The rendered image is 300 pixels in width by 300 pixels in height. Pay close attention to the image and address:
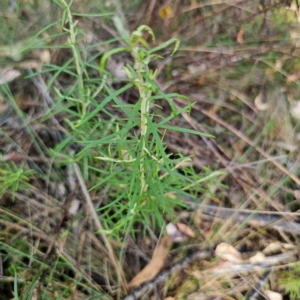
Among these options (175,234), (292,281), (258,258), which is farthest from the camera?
(175,234)

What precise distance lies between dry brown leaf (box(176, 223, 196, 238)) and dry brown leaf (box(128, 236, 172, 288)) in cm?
9

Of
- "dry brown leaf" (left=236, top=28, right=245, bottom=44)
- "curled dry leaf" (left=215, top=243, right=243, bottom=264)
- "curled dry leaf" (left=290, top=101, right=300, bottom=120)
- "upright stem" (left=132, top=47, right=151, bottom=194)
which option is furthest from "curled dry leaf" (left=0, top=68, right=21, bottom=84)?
"curled dry leaf" (left=290, top=101, right=300, bottom=120)

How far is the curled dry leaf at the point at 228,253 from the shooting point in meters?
1.88

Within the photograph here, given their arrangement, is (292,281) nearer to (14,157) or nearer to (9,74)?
(14,157)

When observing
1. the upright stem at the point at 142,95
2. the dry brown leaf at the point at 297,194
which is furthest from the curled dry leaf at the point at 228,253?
the upright stem at the point at 142,95

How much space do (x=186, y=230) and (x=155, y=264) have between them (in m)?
0.27

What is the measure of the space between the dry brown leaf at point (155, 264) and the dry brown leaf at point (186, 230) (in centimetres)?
9

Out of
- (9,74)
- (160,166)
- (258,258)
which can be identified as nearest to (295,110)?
(258,258)

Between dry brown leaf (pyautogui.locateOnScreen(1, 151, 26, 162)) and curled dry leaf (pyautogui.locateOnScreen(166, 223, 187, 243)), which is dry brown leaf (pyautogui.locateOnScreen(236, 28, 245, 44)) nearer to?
curled dry leaf (pyautogui.locateOnScreen(166, 223, 187, 243))

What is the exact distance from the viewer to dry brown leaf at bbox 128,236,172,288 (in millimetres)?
1884

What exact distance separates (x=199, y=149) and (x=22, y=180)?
1113mm

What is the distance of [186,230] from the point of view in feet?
6.74

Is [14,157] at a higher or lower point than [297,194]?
higher

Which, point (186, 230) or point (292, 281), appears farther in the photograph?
point (186, 230)
